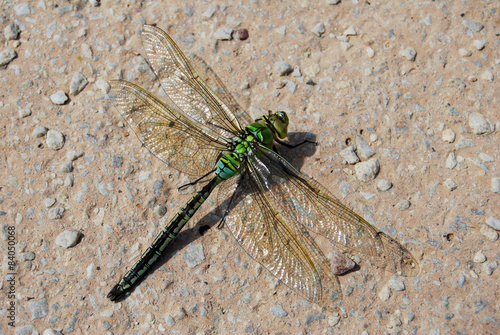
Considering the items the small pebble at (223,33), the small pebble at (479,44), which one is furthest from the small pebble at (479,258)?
the small pebble at (223,33)

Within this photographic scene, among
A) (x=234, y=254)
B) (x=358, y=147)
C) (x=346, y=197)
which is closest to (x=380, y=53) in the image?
(x=358, y=147)

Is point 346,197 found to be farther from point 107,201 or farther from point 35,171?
point 35,171

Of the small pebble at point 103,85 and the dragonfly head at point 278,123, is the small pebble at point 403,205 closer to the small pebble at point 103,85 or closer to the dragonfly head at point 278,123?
the dragonfly head at point 278,123

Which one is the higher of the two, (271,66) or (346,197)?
(271,66)

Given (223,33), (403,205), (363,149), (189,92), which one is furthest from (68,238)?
(403,205)

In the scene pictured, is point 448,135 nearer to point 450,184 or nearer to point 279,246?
point 450,184

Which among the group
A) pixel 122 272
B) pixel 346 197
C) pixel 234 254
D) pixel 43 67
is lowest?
pixel 346 197
